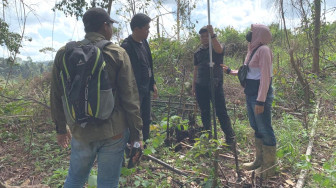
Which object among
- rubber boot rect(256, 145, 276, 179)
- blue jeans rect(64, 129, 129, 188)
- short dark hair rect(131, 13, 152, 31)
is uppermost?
short dark hair rect(131, 13, 152, 31)

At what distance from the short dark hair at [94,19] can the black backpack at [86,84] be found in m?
0.18

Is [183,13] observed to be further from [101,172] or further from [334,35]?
[101,172]

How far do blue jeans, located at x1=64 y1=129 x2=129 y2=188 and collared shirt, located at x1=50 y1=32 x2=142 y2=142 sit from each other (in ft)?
0.27

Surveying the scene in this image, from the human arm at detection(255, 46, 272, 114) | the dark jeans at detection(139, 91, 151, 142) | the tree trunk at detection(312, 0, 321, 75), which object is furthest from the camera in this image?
the tree trunk at detection(312, 0, 321, 75)

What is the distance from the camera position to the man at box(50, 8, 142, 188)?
5.80 ft

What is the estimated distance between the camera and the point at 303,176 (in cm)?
284

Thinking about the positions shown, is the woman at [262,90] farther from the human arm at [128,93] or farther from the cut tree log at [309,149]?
the human arm at [128,93]

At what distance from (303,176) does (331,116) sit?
→ 2857mm

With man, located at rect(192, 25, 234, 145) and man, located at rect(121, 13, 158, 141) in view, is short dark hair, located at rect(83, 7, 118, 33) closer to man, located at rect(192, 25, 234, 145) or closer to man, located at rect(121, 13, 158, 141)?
man, located at rect(121, 13, 158, 141)

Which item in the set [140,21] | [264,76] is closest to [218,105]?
[264,76]

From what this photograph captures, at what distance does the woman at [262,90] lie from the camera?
8.82ft

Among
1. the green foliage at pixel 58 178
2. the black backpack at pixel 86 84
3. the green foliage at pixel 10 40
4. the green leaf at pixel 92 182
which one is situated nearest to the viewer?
the black backpack at pixel 86 84

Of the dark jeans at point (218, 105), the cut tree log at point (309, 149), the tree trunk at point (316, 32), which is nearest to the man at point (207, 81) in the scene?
the dark jeans at point (218, 105)

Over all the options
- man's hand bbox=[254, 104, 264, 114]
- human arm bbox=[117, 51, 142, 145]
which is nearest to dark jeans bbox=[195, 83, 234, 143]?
man's hand bbox=[254, 104, 264, 114]
